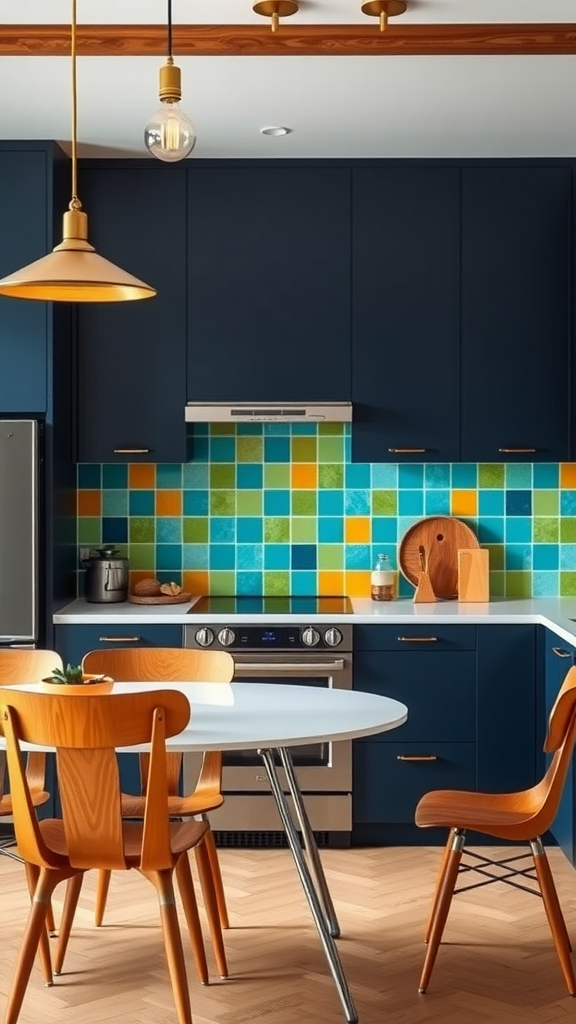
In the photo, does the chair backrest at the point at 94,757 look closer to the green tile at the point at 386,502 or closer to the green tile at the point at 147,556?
the green tile at the point at 147,556

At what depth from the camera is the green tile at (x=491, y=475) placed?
522 centimetres

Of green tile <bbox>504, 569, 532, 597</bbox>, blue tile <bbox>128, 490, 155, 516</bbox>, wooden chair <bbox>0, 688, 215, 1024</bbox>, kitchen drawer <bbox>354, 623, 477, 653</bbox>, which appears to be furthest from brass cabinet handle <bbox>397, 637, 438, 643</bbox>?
wooden chair <bbox>0, 688, 215, 1024</bbox>

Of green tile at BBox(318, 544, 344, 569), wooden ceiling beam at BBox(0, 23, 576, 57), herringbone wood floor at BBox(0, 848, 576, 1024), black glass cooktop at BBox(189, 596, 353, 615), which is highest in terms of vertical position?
wooden ceiling beam at BBox(0, 23, 576, 57)

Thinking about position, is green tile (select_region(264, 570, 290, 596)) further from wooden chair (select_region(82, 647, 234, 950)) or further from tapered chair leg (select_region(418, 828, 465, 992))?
tapered chair leg (select_region(418, 828, 465, 992))

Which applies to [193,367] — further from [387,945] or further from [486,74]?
[387,945]

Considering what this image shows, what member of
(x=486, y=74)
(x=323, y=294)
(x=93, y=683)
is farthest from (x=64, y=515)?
(x=486, y=74)

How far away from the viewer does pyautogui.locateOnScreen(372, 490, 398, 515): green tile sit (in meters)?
A: 5.23

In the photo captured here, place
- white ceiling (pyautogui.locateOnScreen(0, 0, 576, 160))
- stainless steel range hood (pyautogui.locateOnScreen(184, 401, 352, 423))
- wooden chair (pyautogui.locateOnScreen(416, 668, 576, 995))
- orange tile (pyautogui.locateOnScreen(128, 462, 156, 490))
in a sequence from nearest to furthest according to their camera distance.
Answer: wooden chair (pyautogui.locateOnScreen(416, 668, 576, 995)) < white ceiling (pyautogui.locateOnScreen(0, 0, 576, 160)) < stainless steel range hood (pyautogui.locateOnScreen(184, 401, 352, 423)) < orange tile (pyautogui.locateOnScreen(128, 462, 156, 490))

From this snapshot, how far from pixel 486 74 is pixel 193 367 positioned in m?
1.64

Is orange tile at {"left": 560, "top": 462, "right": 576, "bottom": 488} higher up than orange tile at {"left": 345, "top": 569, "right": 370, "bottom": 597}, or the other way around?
orange tile at {"left": 560, "top": 462, "right": 576, "bottom": 488}

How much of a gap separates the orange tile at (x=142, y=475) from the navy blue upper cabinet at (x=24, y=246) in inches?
25.5

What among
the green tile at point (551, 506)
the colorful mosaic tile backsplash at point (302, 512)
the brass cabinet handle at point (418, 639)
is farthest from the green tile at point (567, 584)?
the brass cabinet handle at point (418, 639)

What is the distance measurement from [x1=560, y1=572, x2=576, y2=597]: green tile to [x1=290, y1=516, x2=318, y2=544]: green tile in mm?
1054

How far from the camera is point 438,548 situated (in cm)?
515
